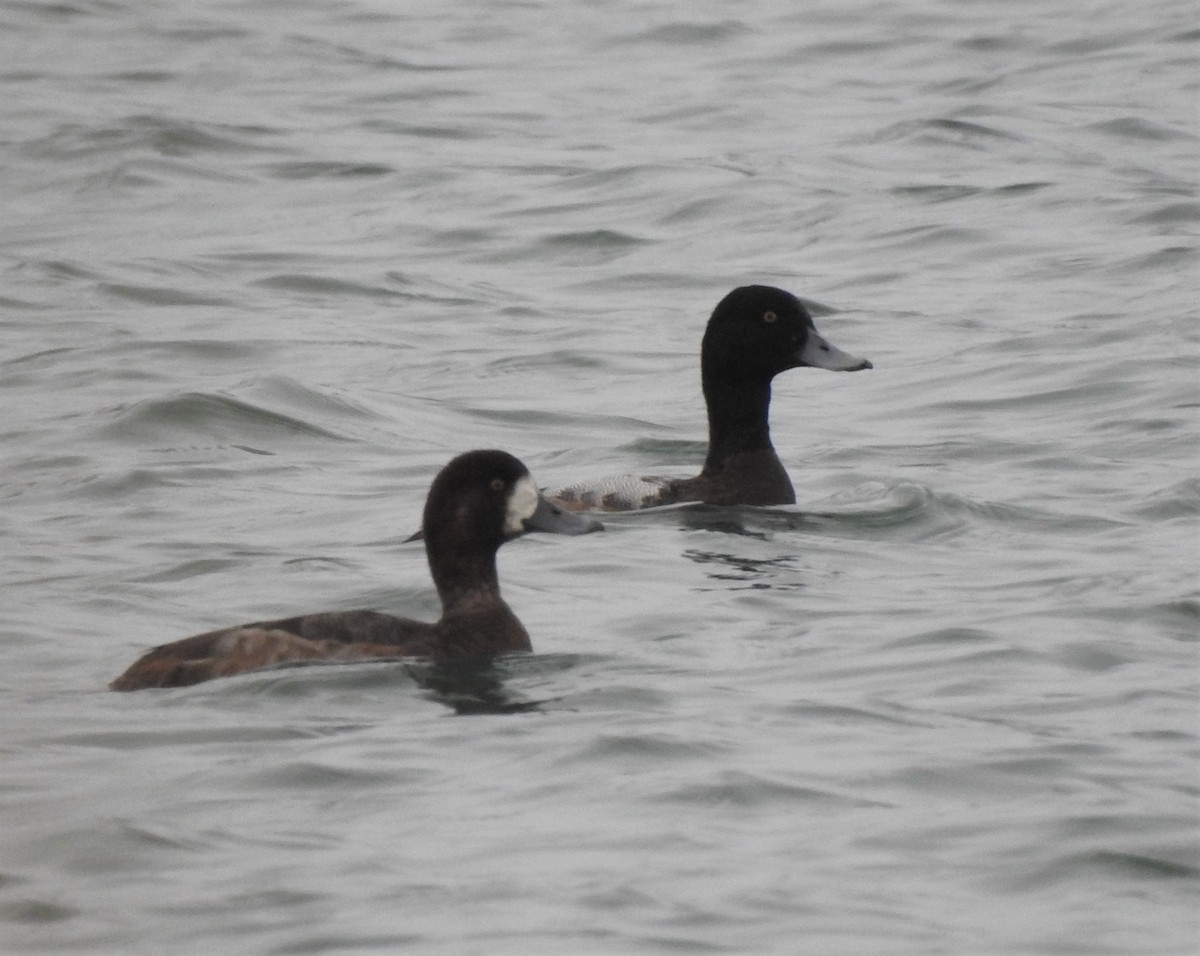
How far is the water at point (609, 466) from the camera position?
7273mm

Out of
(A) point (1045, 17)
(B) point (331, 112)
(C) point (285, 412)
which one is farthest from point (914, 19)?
(C) point (285, 412)

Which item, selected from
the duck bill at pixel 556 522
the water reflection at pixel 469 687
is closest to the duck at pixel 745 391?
the duck bill at pixel 556 522

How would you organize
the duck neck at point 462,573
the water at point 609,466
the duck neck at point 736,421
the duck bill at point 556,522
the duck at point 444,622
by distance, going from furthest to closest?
the duck neck at point 736,421
the duck bill at point 556,522
the duck neck at point 462,573
the duck at point 444,622
the water at point 609,466

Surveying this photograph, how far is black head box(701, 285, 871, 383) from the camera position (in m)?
12.5

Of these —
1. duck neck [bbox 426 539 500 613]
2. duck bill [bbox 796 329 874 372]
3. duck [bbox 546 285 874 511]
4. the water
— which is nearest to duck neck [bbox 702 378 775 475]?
duck [bbox 546 285 874 511]

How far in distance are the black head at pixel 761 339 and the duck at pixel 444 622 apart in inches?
125

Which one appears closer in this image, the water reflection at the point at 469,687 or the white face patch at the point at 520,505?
the water reflection at the point at 469,687

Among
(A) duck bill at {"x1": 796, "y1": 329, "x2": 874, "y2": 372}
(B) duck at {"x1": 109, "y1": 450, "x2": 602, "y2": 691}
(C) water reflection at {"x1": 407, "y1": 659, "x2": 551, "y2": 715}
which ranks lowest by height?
(C) water reflection at {"x1": 407, "y1": 659, "x2": 551, "y2": 715}

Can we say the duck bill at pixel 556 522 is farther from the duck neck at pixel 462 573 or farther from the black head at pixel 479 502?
the duck neck at pixel 462 573

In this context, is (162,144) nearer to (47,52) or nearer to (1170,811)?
(47,52)

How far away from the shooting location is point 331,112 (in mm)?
24969

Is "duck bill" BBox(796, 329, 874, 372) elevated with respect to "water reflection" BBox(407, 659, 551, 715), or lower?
elevated

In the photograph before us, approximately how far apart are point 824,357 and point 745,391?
1.37ft

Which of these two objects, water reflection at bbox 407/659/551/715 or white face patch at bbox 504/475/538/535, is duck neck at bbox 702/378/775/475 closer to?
white face patch at bbox 504/475/538/535
